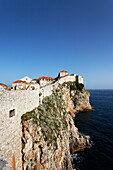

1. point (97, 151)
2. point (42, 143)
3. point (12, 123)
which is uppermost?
point (12, 123)

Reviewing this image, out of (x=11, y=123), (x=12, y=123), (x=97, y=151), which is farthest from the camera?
(x=97, y=151)

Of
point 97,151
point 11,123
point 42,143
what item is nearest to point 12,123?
point 11,123

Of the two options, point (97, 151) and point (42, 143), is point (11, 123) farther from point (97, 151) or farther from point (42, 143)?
point (97, 151)

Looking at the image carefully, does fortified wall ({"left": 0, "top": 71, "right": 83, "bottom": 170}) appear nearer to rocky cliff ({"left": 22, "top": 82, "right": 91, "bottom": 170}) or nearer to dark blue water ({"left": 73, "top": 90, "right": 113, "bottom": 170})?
rocky cliff ({"left": 22, "top": 82, "right": 91, "bottom": 170})

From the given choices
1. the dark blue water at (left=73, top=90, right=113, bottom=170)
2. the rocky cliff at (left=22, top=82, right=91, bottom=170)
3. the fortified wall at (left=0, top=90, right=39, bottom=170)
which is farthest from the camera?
the dark blue water at (left=73, top=90, right=113, bottom=170)

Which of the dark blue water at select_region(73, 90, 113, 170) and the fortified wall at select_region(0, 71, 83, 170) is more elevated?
the fortified wall at select_region(0, 71, 83, 170)

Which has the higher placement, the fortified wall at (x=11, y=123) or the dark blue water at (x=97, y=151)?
the fortified wall at (x=11, y=123)

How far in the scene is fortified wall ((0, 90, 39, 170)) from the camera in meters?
8.57

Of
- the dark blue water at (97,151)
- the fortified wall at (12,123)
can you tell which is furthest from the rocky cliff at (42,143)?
the dark blue water at (97,151)

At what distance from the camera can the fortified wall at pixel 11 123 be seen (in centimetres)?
857

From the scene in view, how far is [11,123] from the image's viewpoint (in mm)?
9648

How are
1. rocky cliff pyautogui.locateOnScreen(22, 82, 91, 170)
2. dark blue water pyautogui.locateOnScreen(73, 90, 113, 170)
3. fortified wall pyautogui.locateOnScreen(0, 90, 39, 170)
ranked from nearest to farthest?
fortified wall pyautogui.locateOnScreen(0, 90, 39, 170)
rocky cliff pyautogui.locateOnScreen(22, 82, 91, 170)
dark blue water pyautogui.locateOnScreen(73, 90, 113, 170)

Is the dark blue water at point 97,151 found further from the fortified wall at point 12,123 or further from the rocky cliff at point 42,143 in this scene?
the fortified wall at point 12,123

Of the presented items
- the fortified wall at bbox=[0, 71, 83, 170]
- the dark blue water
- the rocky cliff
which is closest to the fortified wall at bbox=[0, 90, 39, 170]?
the fortified wall at bbox=[0, 71, 83, 170]
